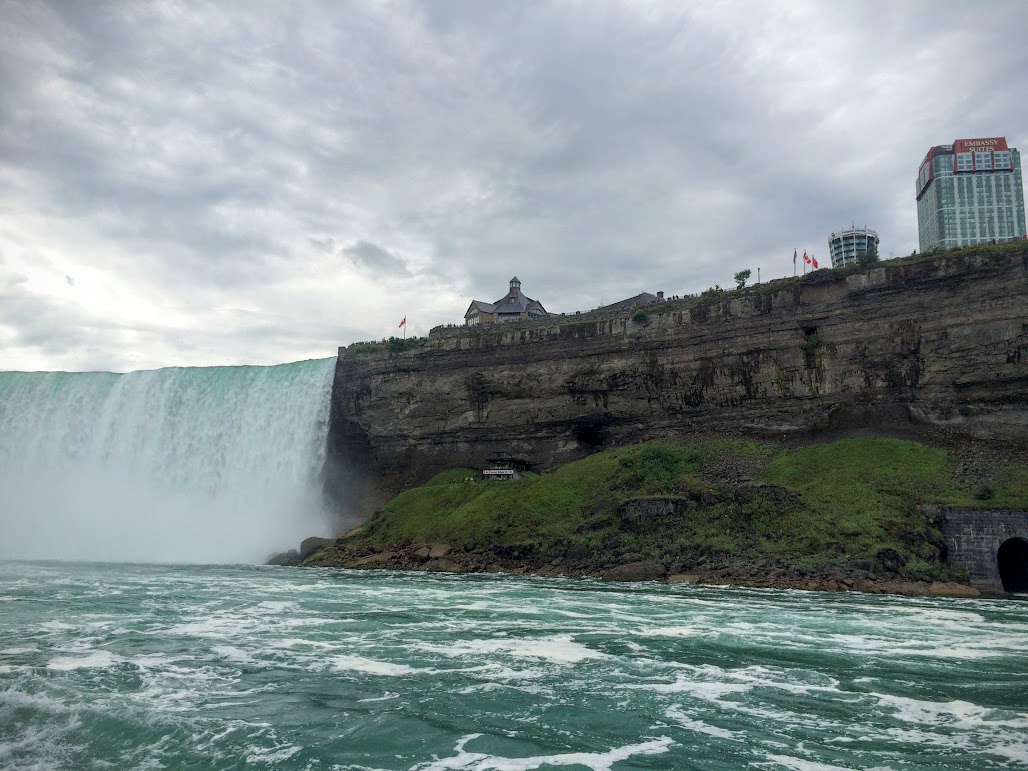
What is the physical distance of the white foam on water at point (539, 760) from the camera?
11.5 m

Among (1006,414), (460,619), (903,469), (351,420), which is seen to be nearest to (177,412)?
(351,420)

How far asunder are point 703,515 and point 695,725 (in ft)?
101

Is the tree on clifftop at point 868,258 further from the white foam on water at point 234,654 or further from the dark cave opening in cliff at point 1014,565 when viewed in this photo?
the white foam on water at point 234,654

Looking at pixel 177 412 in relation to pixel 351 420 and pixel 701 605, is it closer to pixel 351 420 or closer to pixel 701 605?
pixel 351 420

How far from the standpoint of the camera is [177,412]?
65062 millimetres

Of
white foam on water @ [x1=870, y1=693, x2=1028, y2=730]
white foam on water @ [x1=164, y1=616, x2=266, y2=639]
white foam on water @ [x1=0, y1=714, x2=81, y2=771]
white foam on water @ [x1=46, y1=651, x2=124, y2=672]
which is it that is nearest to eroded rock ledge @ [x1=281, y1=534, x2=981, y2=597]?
white foam on water @ [x1=164, y1=616, x2=266, y2=639]

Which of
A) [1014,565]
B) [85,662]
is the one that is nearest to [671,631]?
Answer: [85,662]

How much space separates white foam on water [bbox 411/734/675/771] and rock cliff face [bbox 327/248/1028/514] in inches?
1527

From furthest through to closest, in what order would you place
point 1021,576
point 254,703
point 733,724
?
point 1021,576 → point 254,703 → point 733,724

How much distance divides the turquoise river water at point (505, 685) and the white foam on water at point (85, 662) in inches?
2.9

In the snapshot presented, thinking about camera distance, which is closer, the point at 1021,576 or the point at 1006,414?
the point at 1021,576

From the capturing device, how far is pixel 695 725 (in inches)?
531

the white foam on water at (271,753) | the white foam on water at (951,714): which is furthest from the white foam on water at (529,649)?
the white foam on water at (271,753)

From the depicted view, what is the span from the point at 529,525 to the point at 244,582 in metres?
16.7
